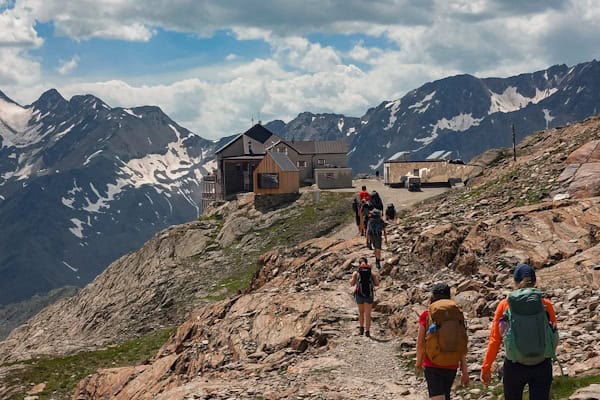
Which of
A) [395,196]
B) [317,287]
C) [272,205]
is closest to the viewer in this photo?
[317,287]

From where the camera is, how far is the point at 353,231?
5809 centimetres

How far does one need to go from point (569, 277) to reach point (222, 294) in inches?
1439

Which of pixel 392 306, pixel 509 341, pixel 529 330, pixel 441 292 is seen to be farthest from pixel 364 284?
pixel 529 330

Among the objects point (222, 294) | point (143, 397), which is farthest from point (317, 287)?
point (222, 294)

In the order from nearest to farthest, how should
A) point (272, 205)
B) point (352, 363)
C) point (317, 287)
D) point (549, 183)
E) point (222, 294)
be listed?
point (352, 363), point (317, 287), point (549, 183), point (222, 294), point (272, 205)

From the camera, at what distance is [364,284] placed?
76.8 ft

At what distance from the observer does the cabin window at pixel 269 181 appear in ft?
258

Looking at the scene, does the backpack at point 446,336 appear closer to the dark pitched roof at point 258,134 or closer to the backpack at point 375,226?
the backpack at point 375,226

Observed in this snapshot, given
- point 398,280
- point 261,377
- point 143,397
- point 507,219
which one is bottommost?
point 143,397

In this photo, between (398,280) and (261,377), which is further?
(398,280)

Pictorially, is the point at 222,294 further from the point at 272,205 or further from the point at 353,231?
A: the point at 272,205

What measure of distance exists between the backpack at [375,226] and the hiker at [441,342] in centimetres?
1701

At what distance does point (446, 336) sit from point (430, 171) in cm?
7050

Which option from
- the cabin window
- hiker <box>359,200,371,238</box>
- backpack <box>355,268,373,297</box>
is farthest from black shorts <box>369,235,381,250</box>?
the cabin window
